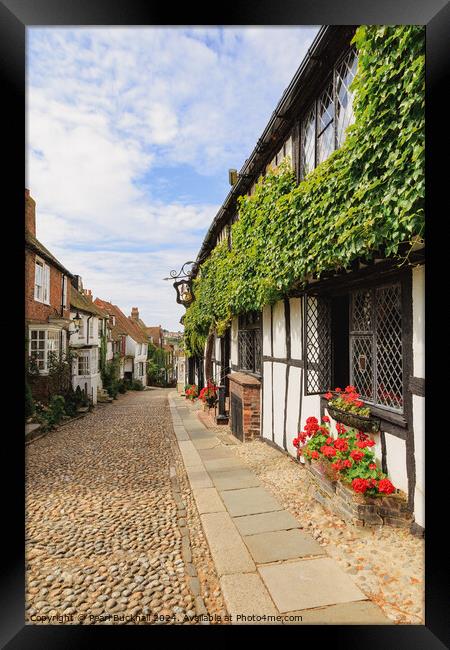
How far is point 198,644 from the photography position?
1.75 metres

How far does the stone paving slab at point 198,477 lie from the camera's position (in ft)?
16.6

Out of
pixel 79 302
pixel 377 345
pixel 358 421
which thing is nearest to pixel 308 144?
pixel 377 345

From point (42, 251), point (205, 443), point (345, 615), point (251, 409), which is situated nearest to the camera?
point (345, 615)

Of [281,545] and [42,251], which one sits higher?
[42,251]

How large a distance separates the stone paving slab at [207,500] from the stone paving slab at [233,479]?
0.21 m

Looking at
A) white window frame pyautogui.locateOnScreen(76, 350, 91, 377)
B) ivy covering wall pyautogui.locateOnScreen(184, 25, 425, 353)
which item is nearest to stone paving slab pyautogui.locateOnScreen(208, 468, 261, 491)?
ivy covering wall pyautogui.locateOnScreen(184, 25, 425, 353)

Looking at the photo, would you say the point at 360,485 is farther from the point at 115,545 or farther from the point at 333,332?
the point at 115,545

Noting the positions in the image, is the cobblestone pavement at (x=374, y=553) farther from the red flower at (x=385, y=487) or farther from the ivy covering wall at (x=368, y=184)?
the ivy covering wall at (x=368, y=184)

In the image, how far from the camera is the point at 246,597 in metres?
2.56

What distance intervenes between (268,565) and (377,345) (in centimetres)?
257

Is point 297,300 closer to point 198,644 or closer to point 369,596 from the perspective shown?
point 369,596

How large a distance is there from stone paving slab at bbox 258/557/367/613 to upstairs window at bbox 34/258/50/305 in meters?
12.4
